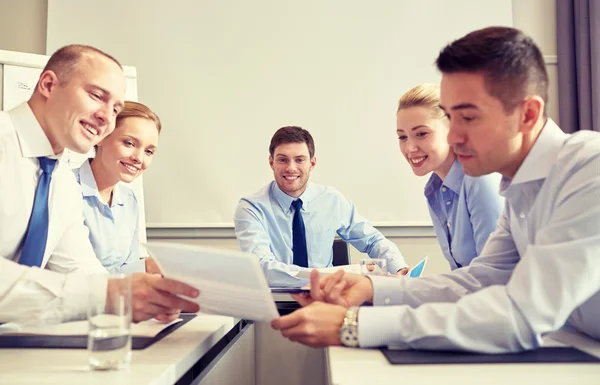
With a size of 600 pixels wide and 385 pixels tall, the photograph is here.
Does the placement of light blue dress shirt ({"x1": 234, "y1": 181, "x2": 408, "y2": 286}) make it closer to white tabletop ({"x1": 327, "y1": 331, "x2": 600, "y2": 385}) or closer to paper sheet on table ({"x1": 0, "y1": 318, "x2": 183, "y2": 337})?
paper sheet on table ({"x1": 0, "y1": 318, "x2": 183, "y2": 337})

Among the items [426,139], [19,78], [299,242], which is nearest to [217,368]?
[426,139]

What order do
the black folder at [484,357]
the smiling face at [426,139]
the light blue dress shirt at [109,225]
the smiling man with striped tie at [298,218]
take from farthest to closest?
the smiling man with striped tie at [298,218] → the light blue dress shirt at [109,225] → the smiling face at [426,139] → the black folder at [484,357]

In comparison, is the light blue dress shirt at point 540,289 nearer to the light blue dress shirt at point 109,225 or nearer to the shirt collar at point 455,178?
the shirt collar at point 455,178

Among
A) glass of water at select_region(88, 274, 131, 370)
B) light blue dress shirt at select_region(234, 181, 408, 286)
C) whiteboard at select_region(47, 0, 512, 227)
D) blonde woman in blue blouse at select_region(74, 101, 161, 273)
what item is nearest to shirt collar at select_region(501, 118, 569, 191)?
glass of water at select_region(88, 274, 131, 370)

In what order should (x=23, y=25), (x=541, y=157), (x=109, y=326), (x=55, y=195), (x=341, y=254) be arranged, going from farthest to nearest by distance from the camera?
1. (x=23, y=25)
2. (x=341, y=254)
3. (x=55, y=195)
4. (x=541, y=157)
5. (x=109, y=326)

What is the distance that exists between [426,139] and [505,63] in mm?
1032

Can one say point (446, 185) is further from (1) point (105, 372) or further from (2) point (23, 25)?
(2) point (23, 25)

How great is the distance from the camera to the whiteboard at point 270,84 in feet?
12.5

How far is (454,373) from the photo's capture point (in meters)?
0.92

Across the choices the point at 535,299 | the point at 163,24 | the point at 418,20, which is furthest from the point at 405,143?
the point at 163,24

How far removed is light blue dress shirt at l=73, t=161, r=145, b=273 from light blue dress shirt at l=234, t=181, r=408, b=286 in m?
0.61

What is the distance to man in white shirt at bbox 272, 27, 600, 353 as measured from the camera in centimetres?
104

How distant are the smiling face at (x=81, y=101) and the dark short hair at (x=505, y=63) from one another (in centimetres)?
121

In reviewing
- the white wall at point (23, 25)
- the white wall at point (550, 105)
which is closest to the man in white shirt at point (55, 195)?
the white wall at point (550, 105)
